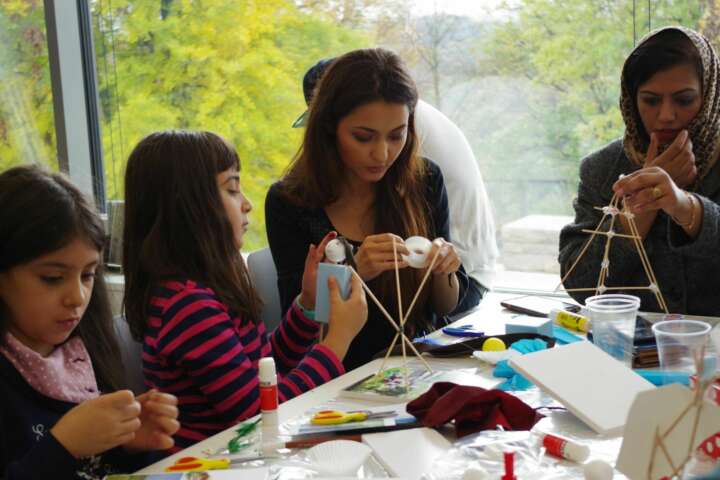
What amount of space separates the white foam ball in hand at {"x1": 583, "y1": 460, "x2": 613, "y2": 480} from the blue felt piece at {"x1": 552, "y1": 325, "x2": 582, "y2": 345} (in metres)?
0.61

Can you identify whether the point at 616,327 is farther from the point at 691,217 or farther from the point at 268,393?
the point at 268,393

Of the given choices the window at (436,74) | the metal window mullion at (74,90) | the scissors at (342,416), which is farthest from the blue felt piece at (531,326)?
the metal window mullion at (74,90)

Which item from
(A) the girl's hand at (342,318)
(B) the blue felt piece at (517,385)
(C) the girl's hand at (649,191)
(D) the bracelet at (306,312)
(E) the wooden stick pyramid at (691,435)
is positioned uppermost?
(C) the girl's hand at (649,191)

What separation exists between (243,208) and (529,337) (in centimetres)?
63

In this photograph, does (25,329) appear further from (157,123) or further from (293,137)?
(157,123)

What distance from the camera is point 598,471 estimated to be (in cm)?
101

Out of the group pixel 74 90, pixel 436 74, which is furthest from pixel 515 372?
pixel 74 90

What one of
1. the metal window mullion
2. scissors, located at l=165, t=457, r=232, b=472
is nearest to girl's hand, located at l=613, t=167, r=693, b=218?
scissors, located at l=165, t=457, r=232, b=472

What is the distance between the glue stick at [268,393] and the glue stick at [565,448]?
0.40 meters

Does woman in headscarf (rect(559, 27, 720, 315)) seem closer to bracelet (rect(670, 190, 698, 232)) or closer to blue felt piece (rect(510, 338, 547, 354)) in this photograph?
bracelet (rect(670, 190, 698, 232))

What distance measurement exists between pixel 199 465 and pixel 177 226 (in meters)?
0.56

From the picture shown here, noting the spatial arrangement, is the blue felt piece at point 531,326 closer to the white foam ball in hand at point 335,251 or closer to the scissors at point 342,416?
the white foam ball in hand at point 335,251

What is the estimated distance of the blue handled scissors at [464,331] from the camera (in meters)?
1.77

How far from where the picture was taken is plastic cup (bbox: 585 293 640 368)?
1527mm
